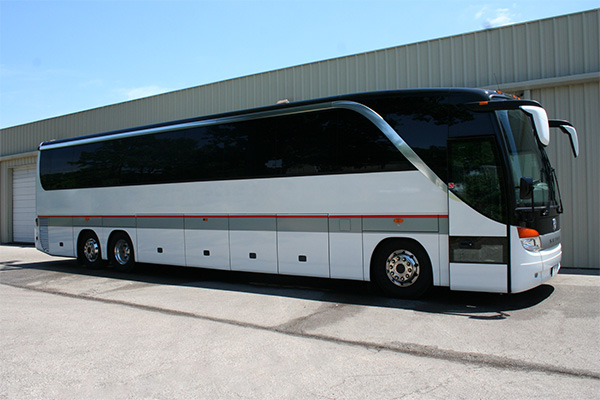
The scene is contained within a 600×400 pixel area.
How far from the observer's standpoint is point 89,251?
1265 cm

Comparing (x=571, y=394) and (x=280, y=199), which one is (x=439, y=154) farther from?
(x=571, y=394)

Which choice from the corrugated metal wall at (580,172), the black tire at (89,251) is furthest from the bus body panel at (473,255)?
the black tire at (89,251)

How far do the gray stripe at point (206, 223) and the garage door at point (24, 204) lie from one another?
15.8m

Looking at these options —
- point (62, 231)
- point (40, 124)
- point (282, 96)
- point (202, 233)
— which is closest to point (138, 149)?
point (202, 233)

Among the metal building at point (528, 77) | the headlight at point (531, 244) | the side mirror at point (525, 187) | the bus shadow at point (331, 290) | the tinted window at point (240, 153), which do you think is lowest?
the bus shadow at point (331, 290)

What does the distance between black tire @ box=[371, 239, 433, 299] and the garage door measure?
20.2m

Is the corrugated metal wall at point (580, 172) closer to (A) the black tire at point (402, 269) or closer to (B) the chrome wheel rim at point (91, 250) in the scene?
(A) the black tire at point (402, 269)

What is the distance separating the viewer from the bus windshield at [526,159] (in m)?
6.75

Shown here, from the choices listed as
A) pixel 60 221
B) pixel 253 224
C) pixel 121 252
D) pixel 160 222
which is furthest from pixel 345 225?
pixel 60 221

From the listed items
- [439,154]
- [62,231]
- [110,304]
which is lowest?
[110,304]

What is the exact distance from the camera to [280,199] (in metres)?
8.78

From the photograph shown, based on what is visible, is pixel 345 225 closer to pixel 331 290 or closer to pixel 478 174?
pixel 331 290

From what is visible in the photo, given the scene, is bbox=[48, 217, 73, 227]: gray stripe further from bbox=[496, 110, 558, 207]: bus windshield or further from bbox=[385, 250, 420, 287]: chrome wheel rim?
bbox=[496, 110, 558, 207]: bus windshield

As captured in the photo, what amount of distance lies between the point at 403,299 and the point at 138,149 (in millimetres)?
7310
